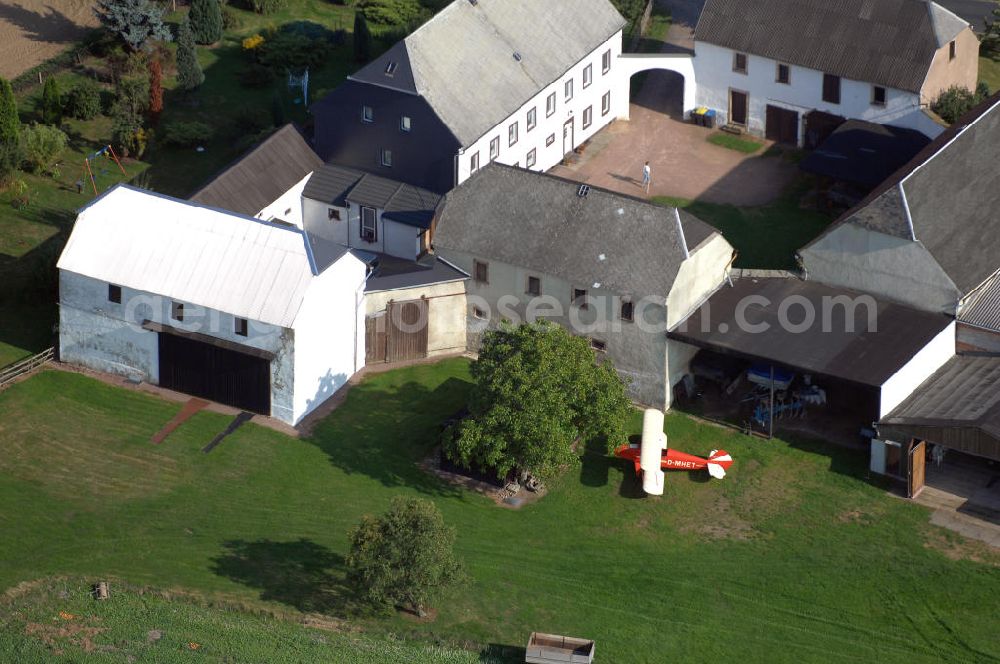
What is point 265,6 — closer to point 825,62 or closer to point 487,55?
point 487,55

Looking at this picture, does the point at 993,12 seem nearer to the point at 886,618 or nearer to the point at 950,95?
the point at 950,95

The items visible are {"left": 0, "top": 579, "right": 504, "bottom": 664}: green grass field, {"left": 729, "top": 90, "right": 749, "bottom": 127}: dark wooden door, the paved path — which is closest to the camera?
{"left": 0, "top": 579, "right": 504, "bottom": 664}: green grass field

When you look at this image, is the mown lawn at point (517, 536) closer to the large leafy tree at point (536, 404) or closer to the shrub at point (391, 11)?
the large leafy tree at point (536, 404)

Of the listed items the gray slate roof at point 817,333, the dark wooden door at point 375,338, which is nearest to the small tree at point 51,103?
the dark wooden door at point 375,338

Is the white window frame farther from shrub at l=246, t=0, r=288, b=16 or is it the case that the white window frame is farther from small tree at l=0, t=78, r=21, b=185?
shrub at l=246, t=0, r=288, b=16

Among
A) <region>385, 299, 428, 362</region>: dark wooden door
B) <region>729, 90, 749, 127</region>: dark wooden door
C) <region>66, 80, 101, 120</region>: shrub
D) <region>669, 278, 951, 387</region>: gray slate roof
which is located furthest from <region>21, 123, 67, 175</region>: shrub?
<region>729, 90, 749, 127</region>: dark wooden door

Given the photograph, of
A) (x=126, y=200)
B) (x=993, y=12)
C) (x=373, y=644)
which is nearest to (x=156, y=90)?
(x=126, y=200)
